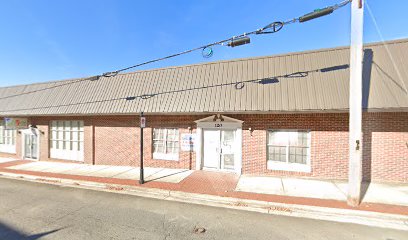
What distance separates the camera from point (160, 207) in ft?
Answer: 21.7

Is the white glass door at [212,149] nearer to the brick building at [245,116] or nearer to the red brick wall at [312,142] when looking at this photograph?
the brick building at [245,116]

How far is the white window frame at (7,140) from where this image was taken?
1600 centimetres

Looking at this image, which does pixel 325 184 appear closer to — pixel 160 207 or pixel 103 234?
pixel 160 207

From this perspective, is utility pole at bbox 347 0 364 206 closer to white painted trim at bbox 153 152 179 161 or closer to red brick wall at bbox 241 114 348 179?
red brick wall at bbox 241 114 348 179

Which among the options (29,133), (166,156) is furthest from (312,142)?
(29,133)

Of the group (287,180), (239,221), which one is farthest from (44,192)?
(287,180)

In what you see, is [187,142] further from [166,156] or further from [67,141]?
[67,141]

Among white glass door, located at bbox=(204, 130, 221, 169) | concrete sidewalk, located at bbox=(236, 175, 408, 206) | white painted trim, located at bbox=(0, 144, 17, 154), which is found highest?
white glass door, located at bbox=(204, 130, 221, 169)

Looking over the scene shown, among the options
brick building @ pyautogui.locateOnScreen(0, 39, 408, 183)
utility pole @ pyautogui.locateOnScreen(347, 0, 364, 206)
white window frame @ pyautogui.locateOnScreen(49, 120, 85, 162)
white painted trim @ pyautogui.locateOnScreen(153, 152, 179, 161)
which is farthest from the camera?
white window frame @ pyautogui.locateOnScreen(49, 120, 85, 162)

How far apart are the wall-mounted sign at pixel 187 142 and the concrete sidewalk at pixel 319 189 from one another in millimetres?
3242

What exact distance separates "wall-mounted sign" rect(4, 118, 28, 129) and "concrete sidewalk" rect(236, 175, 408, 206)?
15.8 m

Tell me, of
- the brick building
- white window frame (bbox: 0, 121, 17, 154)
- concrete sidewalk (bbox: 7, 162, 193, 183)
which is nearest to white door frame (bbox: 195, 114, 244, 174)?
the brick building

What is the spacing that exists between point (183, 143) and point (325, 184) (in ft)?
22.5

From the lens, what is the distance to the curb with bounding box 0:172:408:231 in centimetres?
553
